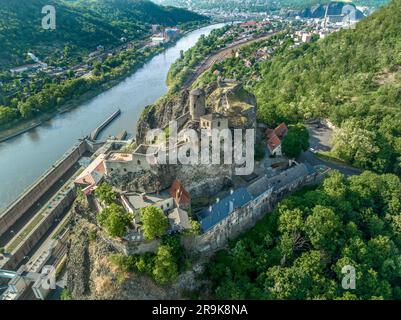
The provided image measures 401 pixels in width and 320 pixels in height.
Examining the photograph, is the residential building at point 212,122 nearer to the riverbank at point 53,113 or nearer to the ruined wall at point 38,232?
the ruined wall at point 38,232

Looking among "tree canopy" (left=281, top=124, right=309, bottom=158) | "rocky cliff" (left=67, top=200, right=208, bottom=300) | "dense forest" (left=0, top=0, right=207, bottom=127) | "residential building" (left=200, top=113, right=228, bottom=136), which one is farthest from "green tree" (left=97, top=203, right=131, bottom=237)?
"dense forest" (left=0, top=0, right=207, bottom=127)

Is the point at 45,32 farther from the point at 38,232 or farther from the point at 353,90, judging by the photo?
the point at 353,90

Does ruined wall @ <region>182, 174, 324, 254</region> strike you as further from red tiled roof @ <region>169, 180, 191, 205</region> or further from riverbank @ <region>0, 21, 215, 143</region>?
riverbank @ <region>0, 21, 215, 143</region>

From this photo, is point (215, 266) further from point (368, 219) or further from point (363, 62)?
point (363, 62)

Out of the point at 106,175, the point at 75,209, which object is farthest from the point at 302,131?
the point at 75,209

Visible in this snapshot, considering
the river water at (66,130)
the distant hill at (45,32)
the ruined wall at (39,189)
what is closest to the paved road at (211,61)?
the river water at (66,130)

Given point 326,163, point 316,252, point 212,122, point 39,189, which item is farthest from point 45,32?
point 316,252
